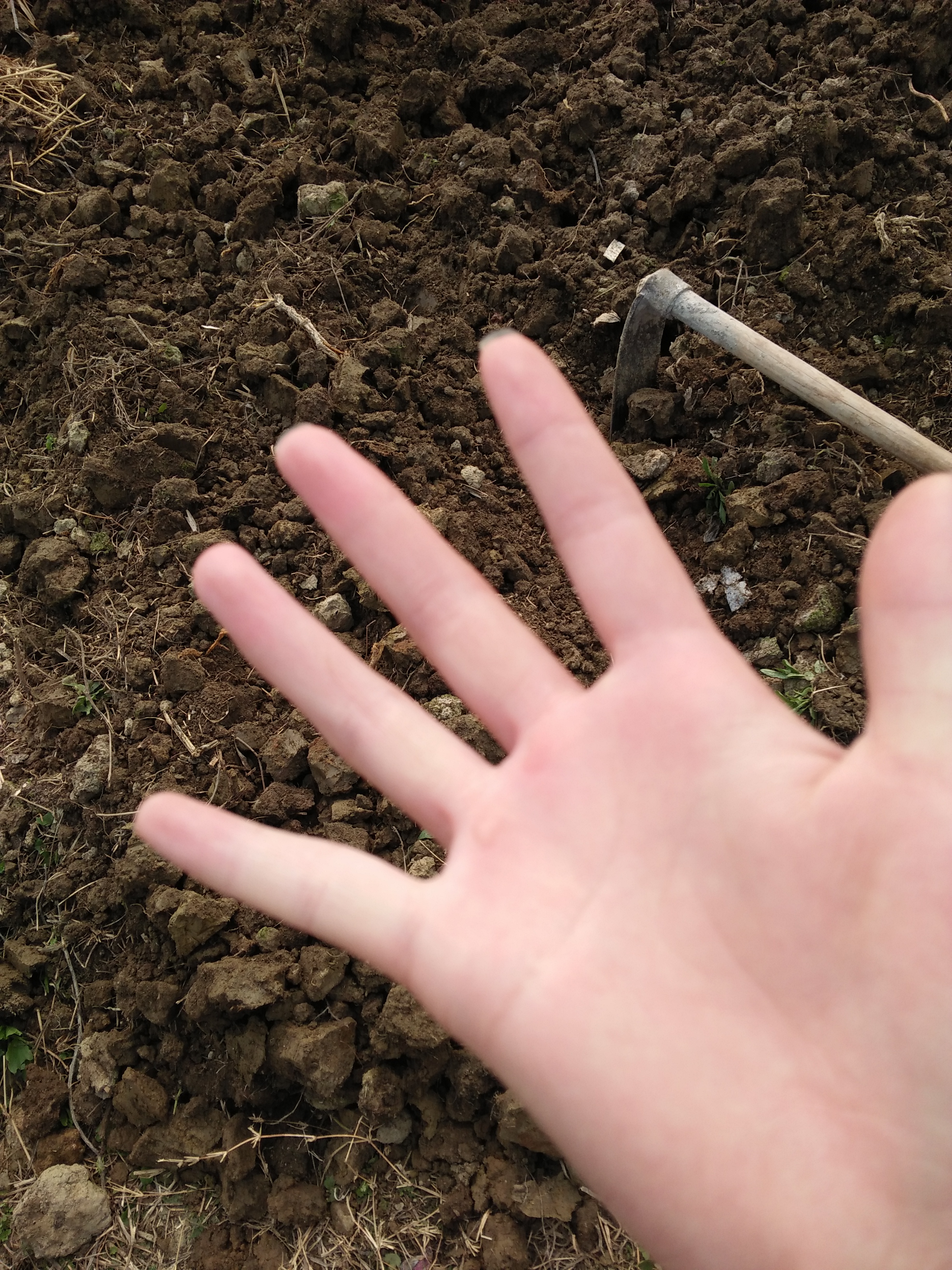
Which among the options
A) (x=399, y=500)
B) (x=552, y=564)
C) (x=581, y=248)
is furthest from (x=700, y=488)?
(x=399, y=500)

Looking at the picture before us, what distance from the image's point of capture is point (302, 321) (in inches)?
113

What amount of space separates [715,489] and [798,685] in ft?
2.18

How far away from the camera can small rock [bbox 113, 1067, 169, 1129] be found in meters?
2.08

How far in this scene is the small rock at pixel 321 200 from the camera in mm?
3105

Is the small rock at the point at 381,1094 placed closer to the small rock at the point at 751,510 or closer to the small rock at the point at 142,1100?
the small rock at the point at 142,1100

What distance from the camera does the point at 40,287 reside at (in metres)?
3.17

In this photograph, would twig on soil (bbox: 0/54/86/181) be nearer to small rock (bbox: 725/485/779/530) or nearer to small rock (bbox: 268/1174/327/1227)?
small rock (bbox: 725/485/779/530)

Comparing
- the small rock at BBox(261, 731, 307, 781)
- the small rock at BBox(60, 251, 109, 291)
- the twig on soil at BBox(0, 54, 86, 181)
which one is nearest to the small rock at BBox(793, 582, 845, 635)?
the small rock at BBox(261, 731, 307, 781)

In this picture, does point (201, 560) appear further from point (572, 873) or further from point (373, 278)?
point (373, 278)

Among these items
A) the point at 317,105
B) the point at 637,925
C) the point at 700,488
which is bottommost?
the point at 700,488

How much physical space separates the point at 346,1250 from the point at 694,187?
3.27 metres

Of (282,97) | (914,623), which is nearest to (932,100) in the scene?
(282,97)

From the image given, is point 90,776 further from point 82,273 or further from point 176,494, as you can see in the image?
point 82,273

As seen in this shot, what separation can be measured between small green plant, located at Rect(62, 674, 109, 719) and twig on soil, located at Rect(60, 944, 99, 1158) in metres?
0.65
